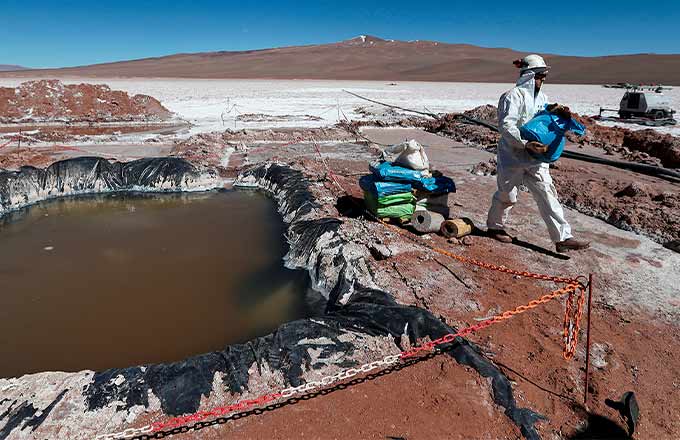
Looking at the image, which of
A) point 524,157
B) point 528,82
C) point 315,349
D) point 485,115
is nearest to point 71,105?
point 485,115

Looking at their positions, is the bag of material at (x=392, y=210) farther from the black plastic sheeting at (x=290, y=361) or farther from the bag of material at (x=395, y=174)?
the black plastic sheeting at (x=290, y=361)

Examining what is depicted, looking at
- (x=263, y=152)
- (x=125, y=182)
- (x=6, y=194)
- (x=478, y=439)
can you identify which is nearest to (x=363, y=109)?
(x=263, y=152)

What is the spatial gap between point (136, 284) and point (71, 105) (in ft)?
60.0

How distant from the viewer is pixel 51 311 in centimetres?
403

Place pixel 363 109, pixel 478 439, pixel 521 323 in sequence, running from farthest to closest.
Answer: pixel 363 109 < pixel 521 323 < pixel 478 439

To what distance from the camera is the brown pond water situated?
3.53 metres

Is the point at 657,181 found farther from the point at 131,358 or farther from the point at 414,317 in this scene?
the point at 131,358

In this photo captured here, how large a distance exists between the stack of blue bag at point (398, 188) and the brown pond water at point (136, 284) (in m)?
1.27

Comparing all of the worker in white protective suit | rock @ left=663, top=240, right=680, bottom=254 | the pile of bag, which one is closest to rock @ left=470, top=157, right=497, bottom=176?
the pile of bag

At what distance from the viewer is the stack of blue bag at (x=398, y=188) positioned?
195 inches

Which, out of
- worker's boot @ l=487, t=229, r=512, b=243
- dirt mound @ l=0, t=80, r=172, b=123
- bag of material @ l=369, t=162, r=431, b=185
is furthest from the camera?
dirt mound @ l=0, t=80, r=172, b=123

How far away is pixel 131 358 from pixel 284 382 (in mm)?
1479

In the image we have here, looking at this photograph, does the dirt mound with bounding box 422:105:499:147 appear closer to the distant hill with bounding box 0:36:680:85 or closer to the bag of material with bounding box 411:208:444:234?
the bag of material with bounding box 411:208:444:234

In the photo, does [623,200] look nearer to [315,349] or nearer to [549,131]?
[549,131]
